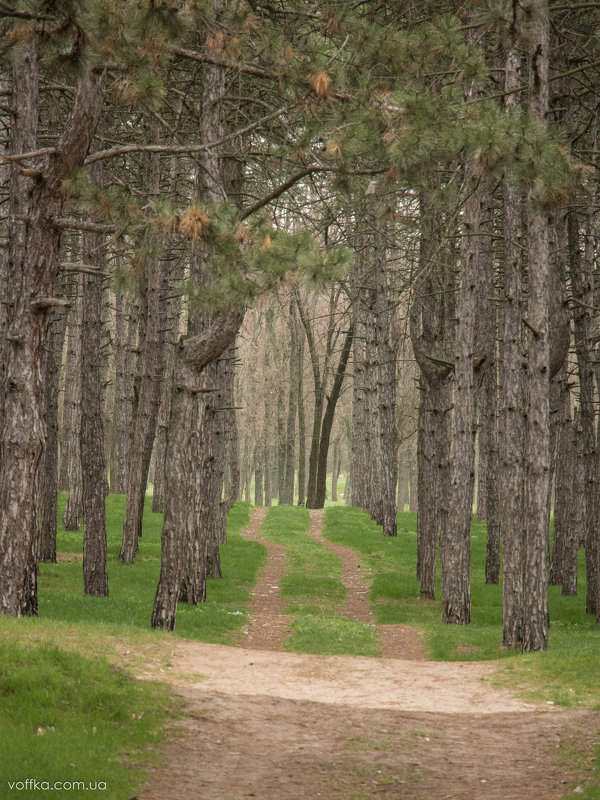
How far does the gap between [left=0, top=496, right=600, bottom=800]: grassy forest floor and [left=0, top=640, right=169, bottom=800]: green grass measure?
0.02 m

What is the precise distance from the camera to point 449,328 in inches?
621

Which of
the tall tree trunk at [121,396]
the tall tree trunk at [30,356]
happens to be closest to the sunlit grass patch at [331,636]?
the tall tree trunk at [30,356]

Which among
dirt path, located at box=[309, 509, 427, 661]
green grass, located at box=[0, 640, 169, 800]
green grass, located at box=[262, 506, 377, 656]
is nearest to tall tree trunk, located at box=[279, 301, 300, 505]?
green grass, located at box=[262, 506, 377, 656]

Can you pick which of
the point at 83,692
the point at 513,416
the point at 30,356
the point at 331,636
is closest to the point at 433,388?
the point at 513,416

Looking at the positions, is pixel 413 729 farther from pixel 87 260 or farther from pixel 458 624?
pixel 87 260

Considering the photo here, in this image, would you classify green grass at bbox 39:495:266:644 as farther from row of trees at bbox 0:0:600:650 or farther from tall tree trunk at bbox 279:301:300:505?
tall tree trunk at bbox 279:301:300:505

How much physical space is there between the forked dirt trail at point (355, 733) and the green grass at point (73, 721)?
322mm

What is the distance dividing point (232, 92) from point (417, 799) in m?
12.0

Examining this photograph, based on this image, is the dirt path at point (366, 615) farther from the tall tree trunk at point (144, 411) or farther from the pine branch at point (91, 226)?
the pine branch at point (91, 226)

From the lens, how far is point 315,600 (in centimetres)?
1589

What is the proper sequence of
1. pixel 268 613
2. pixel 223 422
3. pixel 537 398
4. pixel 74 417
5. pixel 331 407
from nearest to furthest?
pixel 537 398, pixel 268 613, pixel 223 422, pixel 74 417, pixel 331 407

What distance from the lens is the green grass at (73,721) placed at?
6.19 meters

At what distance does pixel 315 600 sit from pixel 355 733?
26.6 ft

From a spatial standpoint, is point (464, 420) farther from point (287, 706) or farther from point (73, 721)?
point (73, 721)
